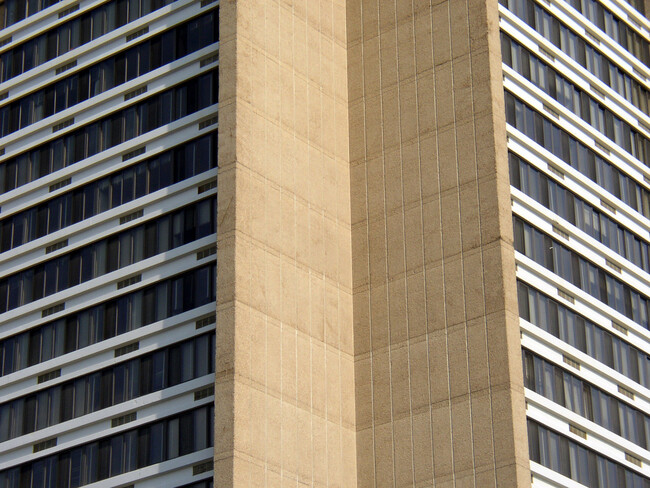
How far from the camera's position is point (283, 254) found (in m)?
67.9

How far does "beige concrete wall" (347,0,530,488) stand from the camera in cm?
6519

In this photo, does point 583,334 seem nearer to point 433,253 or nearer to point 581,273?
point 581,273

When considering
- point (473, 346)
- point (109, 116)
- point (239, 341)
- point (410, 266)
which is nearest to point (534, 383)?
point (473, 346)

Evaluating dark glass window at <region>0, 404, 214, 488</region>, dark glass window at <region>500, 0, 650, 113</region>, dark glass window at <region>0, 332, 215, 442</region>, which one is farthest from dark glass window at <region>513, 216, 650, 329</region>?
dark glass window at <region>0, 404, 214, 488</region>

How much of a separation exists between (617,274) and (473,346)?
1173 centimetres

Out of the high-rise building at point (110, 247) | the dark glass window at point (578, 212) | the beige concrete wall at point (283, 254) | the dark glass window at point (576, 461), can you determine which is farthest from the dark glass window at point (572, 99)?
the dark glass window at point (576, 461)

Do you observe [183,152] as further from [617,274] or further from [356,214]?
[617,274]

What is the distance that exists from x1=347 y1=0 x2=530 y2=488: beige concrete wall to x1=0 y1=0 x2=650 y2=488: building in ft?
0.37

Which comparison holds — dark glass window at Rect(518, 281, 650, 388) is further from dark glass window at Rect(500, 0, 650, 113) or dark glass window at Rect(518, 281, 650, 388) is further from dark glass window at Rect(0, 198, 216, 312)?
dark glass window at Rect(0, 198, 216, 312)

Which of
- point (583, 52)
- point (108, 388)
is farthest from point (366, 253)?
point (583, 52)

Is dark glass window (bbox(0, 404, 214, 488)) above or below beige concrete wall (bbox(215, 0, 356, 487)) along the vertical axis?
below

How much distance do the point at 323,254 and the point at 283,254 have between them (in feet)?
10.2

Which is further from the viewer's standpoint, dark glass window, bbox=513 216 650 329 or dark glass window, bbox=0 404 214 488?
dark glass window, bbox=513 216 650 329

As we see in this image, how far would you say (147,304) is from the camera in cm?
6931
